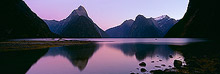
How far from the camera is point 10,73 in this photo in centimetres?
1980

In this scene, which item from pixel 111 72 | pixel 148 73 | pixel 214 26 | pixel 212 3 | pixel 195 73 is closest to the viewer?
pixel 195 73

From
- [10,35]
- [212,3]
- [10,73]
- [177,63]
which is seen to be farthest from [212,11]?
[10,35]

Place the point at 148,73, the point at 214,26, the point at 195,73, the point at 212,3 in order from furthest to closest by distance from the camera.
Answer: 1. the point at 212,3
2. the point at 214,26
3. the point at 148,73
4. the point at 195,73

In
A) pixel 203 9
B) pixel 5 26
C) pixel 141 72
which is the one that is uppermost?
→ pixel 203 9

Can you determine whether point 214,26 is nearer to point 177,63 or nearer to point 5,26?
point 177,63

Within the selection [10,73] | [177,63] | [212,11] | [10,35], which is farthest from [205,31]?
[10,35]

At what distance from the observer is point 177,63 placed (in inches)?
984

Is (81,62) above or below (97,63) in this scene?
above

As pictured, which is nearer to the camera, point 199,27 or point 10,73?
point 10,73

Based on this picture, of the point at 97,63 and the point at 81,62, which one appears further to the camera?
the point at 81,62

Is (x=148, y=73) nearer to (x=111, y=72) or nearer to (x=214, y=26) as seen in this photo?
(x=111, y=72)

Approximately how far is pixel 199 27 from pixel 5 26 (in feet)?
772

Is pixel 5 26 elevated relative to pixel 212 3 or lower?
lower

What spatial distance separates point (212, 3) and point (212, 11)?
12.7 metres
